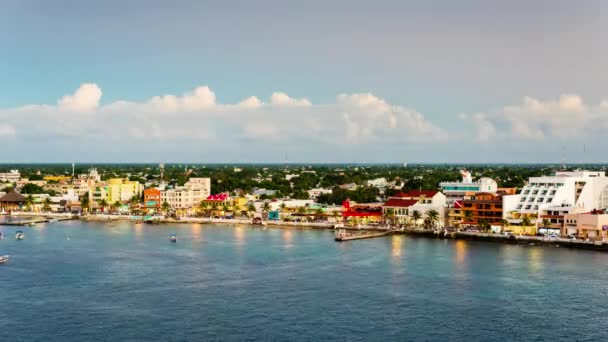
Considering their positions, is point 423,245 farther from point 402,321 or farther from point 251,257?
point 402,321

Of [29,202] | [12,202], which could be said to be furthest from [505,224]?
[12,202]

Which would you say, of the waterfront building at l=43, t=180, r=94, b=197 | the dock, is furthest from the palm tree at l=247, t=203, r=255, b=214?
the waterfront building at l=43, t=180, r=94, b=197

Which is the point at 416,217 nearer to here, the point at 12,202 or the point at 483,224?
the point at 483,224

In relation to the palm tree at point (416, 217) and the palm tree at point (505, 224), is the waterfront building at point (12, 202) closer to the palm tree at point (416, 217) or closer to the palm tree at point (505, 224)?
the palm tree at point (416, 217)

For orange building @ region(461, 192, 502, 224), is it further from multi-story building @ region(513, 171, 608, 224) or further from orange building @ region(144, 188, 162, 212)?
orange building @ region(144, 188, 162, 212)

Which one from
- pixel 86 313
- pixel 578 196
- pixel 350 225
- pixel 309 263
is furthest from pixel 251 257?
pixel 578 196

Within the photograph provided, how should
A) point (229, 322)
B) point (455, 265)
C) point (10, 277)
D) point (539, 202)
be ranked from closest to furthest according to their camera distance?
1. point (229, 322)
2. point (10, 277)
3. point (455, 265)
4. point (539, 202)

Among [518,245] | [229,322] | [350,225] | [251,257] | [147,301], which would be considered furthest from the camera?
[350,225]
